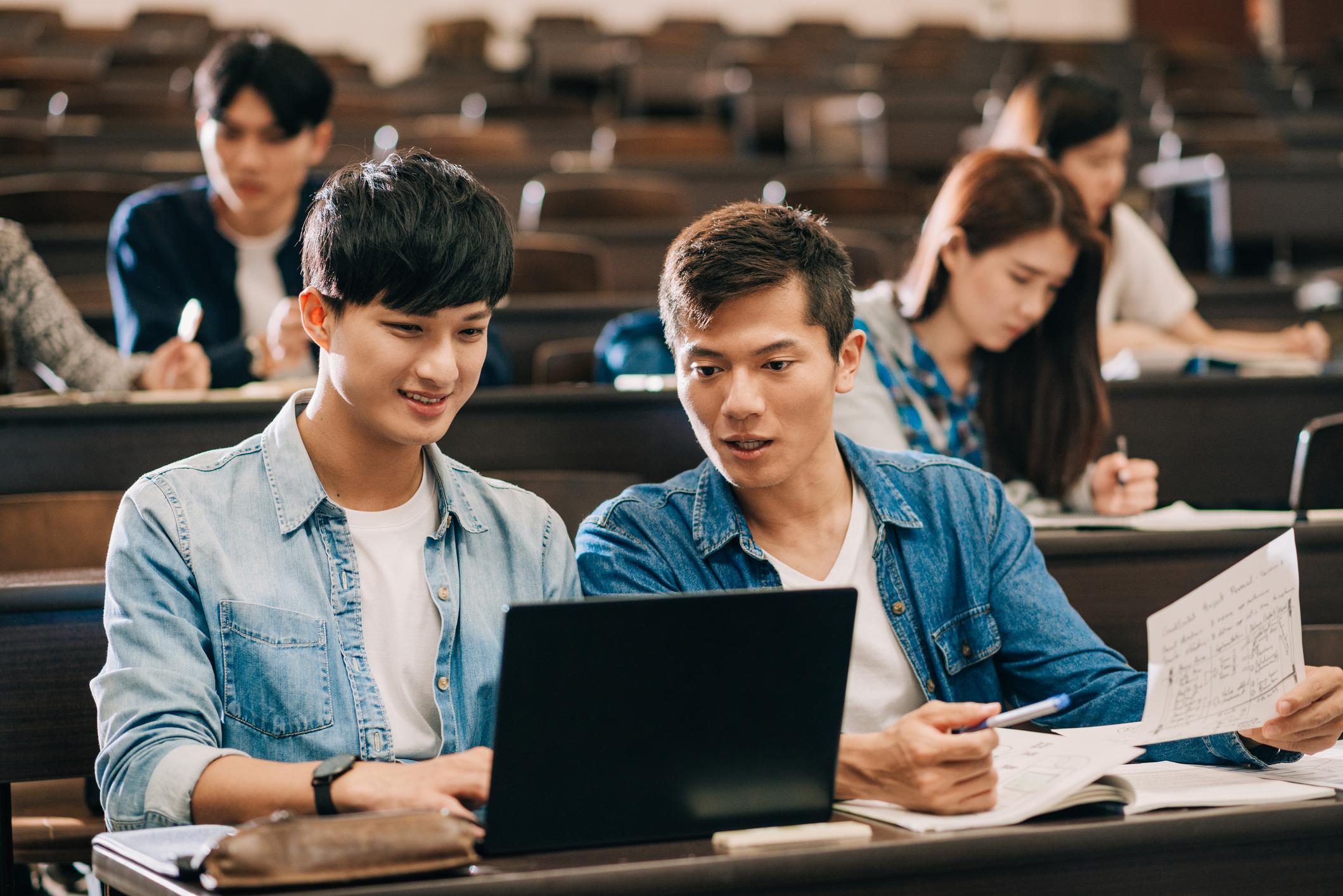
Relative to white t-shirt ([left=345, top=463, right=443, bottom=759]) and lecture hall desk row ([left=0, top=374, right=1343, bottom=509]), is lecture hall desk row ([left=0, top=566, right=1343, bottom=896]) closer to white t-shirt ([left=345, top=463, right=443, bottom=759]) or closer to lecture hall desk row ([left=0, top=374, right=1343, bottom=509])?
white t-shirt ([left=345, top=463, right=443, bottom=759])

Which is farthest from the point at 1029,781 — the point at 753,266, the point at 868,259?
the point at 868,259

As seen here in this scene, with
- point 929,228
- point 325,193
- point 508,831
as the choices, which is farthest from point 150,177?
point 508,831

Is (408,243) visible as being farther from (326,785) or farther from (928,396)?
(928,396)

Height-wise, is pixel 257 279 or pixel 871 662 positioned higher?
pixel 257 279

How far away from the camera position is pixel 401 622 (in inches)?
50.3

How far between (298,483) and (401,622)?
156 millimetres

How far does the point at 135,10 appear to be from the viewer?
7.88 metres

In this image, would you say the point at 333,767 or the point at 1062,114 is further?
the point at 1062,114

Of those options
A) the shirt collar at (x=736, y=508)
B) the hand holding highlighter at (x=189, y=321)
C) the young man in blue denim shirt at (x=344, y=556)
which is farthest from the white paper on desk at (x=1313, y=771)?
the hand holding highlighter at (x=189, y=321)

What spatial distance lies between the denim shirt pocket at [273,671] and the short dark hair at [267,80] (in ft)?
Answer: 5.05

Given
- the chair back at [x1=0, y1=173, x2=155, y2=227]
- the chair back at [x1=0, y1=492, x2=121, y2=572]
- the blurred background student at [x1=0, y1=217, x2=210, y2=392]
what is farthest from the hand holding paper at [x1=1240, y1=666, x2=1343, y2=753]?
the chair back at [x1=0, y1=173, x2=155, y2=227]

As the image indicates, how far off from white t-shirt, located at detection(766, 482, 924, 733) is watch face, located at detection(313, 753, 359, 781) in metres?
0.53

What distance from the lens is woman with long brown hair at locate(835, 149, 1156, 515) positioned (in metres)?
2.00

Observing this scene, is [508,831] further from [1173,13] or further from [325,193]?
[1173,13]
